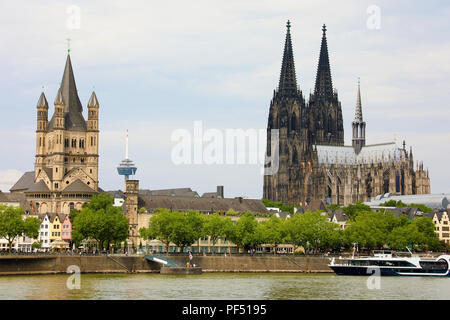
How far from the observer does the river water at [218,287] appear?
267 feet

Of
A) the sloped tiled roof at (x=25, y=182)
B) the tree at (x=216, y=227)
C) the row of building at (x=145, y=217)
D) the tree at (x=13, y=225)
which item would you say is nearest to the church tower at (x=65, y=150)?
the sloped tiled roof at (x=25, y=182)

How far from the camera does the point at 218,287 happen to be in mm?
91812

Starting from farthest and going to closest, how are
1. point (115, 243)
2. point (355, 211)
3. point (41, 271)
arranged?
1. point (355, 211)
2. point (115, 243)
3. point (41, 271)

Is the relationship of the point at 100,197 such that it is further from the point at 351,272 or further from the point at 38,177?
the point at 351,272

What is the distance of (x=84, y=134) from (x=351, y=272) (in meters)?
70.4

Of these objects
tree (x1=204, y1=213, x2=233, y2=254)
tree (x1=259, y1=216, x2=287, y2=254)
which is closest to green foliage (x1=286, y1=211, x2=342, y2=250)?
tree (x1=259, y1=216, x2=287, y2=254)

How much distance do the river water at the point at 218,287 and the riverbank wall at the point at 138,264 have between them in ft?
17.3

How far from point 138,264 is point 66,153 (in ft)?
182

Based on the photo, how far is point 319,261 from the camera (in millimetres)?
132375

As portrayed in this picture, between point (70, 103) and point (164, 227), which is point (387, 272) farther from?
point (70, 103)

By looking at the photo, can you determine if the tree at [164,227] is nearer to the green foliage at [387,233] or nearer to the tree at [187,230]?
the tree at [187,230]

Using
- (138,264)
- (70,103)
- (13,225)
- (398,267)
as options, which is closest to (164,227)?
(138,264)

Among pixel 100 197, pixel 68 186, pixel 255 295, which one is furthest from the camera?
pixel 68 186
